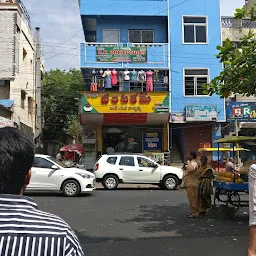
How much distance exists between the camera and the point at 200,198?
10.2 meters

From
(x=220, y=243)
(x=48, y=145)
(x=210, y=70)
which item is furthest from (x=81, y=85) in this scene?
(x=220, y=243)

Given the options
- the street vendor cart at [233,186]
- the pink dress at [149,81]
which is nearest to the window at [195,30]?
the pink dress at [149,81]

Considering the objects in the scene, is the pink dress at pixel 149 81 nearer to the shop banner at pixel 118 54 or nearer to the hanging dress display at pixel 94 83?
the shop banner at pixel 118 54

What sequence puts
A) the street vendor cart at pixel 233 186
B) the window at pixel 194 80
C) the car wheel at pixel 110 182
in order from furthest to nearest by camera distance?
1. the window at pixel 194 80
2. the car wheel at pixel 110 182
3. the street vendor cart at pixel 233 186

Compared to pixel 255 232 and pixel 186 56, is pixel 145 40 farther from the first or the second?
pixel 255 232

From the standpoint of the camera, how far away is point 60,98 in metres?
36.9

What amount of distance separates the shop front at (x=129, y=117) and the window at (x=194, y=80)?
80.3 inches

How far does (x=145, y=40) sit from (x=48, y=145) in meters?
21.0

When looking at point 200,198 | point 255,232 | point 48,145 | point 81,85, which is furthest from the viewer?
point 48,145

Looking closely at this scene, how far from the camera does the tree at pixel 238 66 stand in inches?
308

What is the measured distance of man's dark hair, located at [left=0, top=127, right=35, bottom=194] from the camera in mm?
1672

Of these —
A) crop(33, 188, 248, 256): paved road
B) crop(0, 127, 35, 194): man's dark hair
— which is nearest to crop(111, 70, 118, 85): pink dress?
crop(33, 188, 248, 256): paved road

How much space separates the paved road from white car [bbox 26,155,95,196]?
113 cm

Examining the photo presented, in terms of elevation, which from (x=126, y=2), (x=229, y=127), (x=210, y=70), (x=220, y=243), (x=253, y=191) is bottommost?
(x=220, y=243)
